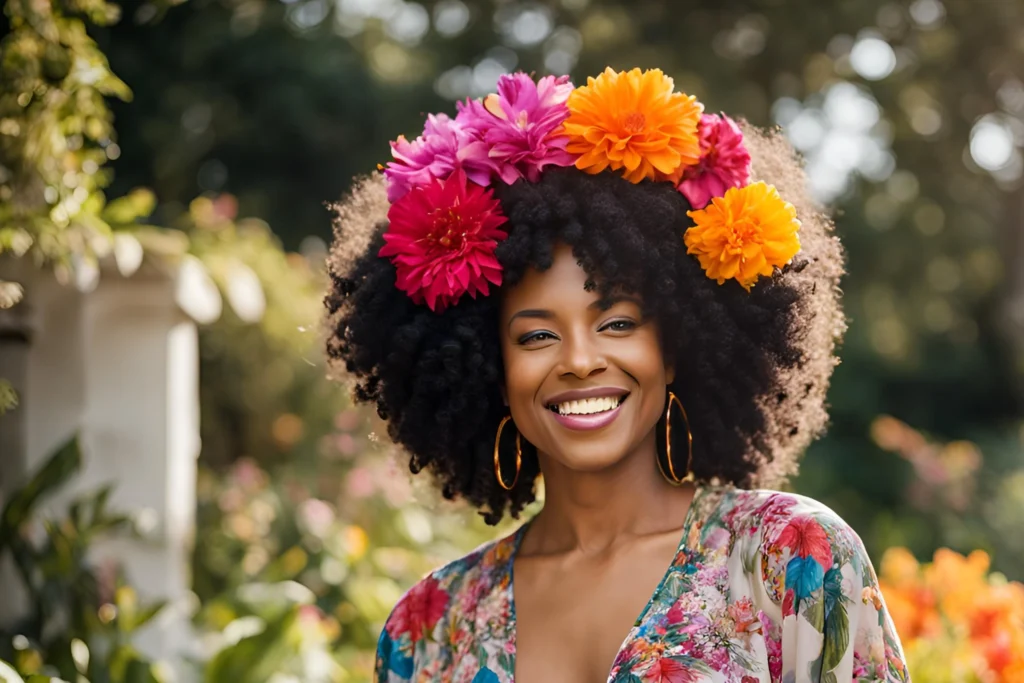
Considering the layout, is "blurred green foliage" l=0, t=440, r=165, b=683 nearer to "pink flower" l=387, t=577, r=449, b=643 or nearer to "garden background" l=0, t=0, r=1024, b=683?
"garden background" l=0, t=0, r=1024, b=683

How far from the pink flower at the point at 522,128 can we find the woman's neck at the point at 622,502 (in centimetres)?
56

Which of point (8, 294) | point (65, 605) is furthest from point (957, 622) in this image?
point (8, 294)

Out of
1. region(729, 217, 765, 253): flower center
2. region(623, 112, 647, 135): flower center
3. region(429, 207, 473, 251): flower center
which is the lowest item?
region(729, 217, 765, 253): flower center

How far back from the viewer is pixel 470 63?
470 inches

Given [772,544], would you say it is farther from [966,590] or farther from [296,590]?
[296,590]

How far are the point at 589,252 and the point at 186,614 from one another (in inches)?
107

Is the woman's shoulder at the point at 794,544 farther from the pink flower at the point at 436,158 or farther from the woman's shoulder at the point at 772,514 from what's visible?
the pink flower at the point at 436,158

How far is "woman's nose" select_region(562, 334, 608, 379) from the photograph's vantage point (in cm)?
214

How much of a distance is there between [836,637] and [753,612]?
0.51ft

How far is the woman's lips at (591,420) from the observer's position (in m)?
2.17

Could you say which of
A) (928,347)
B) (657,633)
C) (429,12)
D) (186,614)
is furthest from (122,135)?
(657,633)

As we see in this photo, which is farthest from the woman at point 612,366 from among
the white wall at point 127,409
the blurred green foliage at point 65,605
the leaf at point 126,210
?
the white wall at point 127,409

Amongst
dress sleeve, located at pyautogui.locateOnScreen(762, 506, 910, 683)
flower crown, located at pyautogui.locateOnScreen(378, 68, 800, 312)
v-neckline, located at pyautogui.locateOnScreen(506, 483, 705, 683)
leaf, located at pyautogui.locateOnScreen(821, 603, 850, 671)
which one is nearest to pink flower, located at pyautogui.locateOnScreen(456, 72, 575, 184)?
flower crown, located at pyautogui.locateOnScreen(378, 68, 800, 312)

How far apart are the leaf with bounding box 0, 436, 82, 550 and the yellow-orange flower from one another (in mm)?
1933
